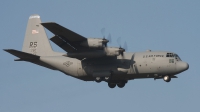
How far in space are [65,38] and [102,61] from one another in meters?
3.39

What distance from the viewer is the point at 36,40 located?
40188mm

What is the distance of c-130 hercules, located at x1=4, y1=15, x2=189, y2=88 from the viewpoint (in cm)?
3469

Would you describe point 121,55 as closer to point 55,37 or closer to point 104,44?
point 104,44

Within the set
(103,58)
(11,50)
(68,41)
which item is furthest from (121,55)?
(11,50)

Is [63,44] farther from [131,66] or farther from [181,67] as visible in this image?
[181,67]

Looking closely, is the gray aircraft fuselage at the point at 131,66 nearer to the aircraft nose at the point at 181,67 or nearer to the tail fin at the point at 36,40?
the aircraft nose at the point at 181,67

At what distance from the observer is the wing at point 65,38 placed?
33.4 meters

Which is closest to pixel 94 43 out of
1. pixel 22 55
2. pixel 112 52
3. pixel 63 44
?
pixel 112 52

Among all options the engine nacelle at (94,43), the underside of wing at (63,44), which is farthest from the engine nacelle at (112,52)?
the underside of wing at (63,44)

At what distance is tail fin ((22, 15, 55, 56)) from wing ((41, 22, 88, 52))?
4130 mm

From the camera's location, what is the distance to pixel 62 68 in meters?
38.0

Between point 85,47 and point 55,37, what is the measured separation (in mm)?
2192

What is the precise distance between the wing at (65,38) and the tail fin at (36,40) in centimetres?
413

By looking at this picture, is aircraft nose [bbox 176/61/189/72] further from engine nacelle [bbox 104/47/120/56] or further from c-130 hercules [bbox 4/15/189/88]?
engine nacelle [bbox 104/47/120/56]
